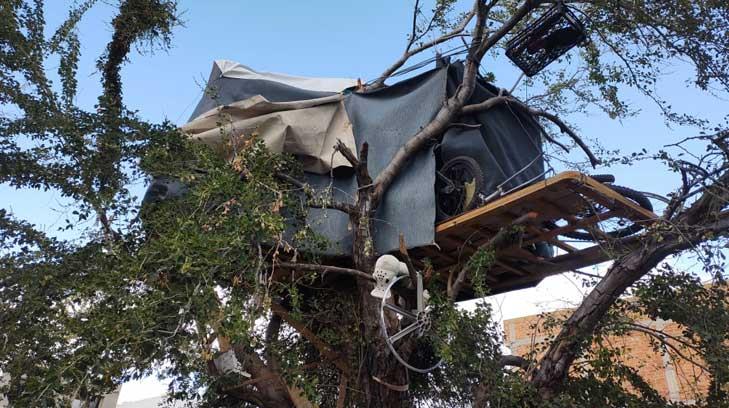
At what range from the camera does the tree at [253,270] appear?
10.9ft

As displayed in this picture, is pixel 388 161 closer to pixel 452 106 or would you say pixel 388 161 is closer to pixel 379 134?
pixel 379 134

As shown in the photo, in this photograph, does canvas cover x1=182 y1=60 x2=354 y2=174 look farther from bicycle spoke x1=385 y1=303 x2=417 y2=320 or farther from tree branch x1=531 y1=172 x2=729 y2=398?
tree branch x1=531 y1=172 x2=729 y2=398

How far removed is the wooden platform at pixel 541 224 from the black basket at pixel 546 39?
1.40 meters

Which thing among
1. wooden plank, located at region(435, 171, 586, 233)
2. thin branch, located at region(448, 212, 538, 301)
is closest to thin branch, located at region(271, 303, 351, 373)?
thin branch, located at region(448, 212, 538, 301)

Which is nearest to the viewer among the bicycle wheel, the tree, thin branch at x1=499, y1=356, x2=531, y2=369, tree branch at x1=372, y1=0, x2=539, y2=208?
the tree

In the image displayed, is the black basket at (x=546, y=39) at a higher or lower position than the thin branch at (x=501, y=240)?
higher

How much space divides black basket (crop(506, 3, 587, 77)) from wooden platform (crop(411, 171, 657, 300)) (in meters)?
1.40

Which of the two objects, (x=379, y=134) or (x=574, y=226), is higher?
(x=379, y=134)

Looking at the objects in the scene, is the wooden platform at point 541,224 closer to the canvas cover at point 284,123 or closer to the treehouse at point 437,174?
the treehouse at point 437,174

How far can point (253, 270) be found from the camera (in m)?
3.58

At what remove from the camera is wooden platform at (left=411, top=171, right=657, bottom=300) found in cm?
368

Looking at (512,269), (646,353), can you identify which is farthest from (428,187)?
(646,353)

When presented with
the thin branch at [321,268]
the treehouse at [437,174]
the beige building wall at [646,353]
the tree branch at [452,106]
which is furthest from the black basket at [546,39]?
the thin branch at [321,268]

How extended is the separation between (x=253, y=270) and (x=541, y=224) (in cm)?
221
